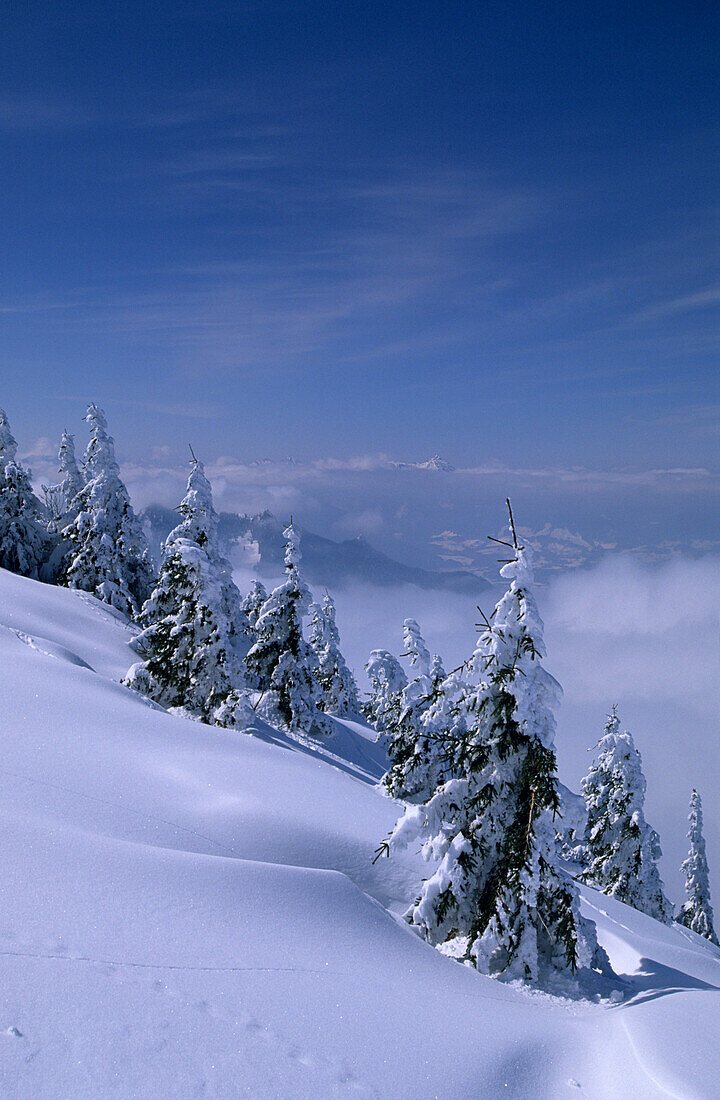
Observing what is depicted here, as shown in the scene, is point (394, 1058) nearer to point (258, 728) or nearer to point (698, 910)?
point (258, 728)

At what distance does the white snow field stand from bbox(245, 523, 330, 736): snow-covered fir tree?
17.2m

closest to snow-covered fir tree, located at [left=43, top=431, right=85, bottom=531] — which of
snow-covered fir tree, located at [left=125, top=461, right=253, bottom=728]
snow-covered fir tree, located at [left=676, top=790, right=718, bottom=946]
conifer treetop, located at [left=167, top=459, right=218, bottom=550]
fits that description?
conifer treetop, located at [left=167, top=459, right=218, bottom=550]

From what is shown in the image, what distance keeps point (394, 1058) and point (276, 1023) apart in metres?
1.11

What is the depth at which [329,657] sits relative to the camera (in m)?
43.7

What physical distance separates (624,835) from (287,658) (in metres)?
17.9

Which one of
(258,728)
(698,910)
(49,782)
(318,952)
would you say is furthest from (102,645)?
(698,910)

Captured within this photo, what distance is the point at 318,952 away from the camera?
6.48 meters

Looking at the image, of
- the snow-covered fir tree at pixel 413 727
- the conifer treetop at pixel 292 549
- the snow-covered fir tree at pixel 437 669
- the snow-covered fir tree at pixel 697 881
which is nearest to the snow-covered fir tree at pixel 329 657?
the snow-covered fir tree at pixel 437 669

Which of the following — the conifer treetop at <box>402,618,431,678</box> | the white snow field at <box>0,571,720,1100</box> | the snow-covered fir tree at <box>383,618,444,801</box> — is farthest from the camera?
the conifer treetop at <box>402,618,431,678</box>

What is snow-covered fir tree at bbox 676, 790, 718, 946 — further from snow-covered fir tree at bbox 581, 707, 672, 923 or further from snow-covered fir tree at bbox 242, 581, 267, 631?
snow-covered fir tree at bbox 242, 581, 267, 631

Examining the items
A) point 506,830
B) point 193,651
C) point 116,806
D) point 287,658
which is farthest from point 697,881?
point 116,806

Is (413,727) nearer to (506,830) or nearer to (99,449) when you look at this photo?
(506,830)

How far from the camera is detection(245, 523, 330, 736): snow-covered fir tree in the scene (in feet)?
92.4

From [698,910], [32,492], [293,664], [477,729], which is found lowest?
[698,910]
